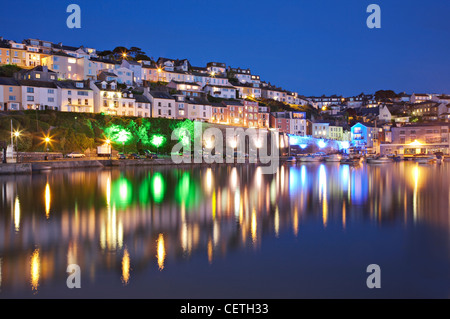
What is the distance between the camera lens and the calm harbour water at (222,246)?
6.82 metres

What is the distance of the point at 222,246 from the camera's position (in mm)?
9398

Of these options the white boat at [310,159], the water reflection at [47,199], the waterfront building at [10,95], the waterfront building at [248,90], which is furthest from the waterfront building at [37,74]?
the white boat at [310,159]

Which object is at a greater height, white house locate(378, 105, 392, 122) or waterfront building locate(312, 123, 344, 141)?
white house locate(378, 105, 392, 122)

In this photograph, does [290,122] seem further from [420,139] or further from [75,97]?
[75,97]

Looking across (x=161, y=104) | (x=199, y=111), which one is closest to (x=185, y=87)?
(x=199, y=111)

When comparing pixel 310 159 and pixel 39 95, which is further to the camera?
pixel 310 159

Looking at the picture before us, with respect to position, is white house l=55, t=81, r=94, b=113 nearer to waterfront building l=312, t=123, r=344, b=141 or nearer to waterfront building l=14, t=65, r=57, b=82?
waterfront building l=14, t=65, r=57, b=82

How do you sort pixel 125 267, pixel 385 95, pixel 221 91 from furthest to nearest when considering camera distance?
pixel 385 95 → pixel 221 91 → pixel 125 267

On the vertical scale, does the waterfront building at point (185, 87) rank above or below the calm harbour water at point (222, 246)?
above

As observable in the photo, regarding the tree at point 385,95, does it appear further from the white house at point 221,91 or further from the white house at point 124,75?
the white house at point 124,75

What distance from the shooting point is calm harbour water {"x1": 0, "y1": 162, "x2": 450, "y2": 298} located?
6820mm

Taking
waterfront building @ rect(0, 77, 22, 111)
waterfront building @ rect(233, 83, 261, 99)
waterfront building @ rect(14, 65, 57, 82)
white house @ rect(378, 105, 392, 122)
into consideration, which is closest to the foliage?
waterfront building @ rect(0, 77, 22, 111)

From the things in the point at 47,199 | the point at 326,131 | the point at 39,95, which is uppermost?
the point at 39,95
